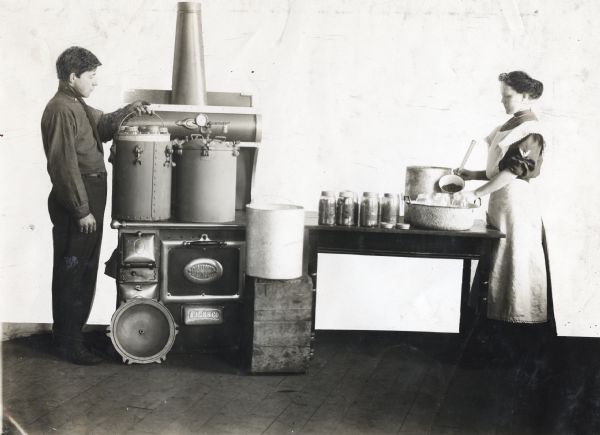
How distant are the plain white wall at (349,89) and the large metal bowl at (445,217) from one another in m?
1.12

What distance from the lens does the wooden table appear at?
3980 mm

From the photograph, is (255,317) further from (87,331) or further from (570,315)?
(570,315)

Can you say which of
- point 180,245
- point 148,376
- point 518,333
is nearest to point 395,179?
point 518,333

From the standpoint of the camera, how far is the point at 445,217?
3.97m

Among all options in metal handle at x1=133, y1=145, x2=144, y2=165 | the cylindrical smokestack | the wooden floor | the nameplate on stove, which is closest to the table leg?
the wooden floor

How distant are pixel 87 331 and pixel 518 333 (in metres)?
2.86

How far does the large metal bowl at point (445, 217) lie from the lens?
395cm

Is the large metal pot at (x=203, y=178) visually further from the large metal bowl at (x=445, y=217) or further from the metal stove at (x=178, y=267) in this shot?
the large metal bowl at (x=445, y=217)

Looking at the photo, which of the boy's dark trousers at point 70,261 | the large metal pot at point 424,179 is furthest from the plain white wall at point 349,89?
the large metal pot at point 424,179

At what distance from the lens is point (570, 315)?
4902 mm

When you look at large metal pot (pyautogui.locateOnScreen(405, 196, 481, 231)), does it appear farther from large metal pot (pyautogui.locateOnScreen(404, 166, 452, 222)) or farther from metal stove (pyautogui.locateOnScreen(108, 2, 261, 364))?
metal stove (pyautogui.locateOnScreen(108, 2, 261, 364))

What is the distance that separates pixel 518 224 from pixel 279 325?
157cm

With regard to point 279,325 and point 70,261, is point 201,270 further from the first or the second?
point 70,261

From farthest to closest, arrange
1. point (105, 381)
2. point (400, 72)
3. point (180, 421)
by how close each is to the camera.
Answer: point (400, 72), point (105, 381), point (180, 421)
